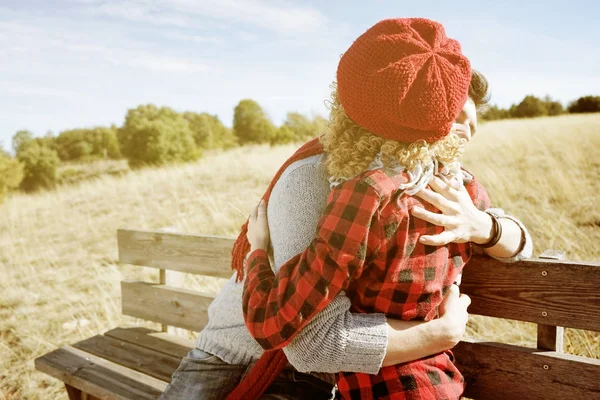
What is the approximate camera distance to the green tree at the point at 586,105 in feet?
66.1

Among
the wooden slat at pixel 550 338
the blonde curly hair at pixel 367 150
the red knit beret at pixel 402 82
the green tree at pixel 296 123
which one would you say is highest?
the green tree at pixel 296 123

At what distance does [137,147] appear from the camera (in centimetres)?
1880

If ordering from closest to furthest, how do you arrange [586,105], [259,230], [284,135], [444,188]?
1. [444,188]
2. [259,230]
3. [586,105]
4. [284,135]

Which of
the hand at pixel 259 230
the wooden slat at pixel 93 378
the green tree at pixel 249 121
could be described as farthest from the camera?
the green tree at pixel 249 121

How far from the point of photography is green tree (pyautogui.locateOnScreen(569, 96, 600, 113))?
20141mm

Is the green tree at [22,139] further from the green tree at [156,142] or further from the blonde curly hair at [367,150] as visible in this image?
the blonde curly hair at [367,150]

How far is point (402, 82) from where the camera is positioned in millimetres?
1223

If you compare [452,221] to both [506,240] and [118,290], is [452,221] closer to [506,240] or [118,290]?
[506,240]

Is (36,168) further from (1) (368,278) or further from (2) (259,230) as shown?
(1) (368,278)

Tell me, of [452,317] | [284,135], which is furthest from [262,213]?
[284,135]

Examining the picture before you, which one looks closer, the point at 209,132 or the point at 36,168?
the point at 36,168

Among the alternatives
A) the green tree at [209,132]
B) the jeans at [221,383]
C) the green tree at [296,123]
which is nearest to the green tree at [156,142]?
the green tree at [296,123]

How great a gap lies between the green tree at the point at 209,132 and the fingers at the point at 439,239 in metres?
26.7

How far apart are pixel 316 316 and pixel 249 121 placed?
31702mm
